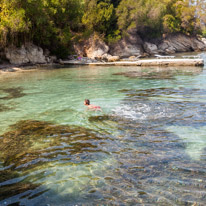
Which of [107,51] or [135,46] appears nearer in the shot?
[107,51]

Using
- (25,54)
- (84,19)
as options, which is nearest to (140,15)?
(84,19)

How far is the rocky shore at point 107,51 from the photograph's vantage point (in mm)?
27109

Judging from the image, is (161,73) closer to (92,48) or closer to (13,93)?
(13,93)

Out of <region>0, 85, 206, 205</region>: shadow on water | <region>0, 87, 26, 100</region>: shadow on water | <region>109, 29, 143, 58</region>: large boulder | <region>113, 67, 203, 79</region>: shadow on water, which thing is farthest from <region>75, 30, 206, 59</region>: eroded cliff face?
<region>0, 85, 206, 205</region>: shadow on water

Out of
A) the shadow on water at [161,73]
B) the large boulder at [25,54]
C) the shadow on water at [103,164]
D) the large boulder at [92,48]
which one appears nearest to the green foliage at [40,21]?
the large boulder at [25,54]

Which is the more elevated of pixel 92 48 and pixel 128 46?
pixel 128 46

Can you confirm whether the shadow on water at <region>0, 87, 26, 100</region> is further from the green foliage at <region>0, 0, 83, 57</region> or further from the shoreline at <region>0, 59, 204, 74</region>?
the green foliage at <region>0, 0, 83, 57</region>

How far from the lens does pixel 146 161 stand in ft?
16.1

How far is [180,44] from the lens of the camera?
189 ft

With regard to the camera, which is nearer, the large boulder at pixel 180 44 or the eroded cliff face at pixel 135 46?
the eroded cliff face at pixel 135 46

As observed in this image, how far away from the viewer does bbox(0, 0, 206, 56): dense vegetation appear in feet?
81.8

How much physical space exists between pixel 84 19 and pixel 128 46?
11414 millimetres

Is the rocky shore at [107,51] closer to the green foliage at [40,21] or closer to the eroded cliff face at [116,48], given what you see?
the eroded cliff face at [116,48]

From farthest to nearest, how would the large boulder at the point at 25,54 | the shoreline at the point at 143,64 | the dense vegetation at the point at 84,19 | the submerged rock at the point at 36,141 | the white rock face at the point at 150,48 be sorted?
the white rock face at the point at 150,48, the large boulder at the point at 25,54, the dense vegetation at the point at 84,19, the shoreline at the point at 143,64, the submerged rock at the point at 36,141
